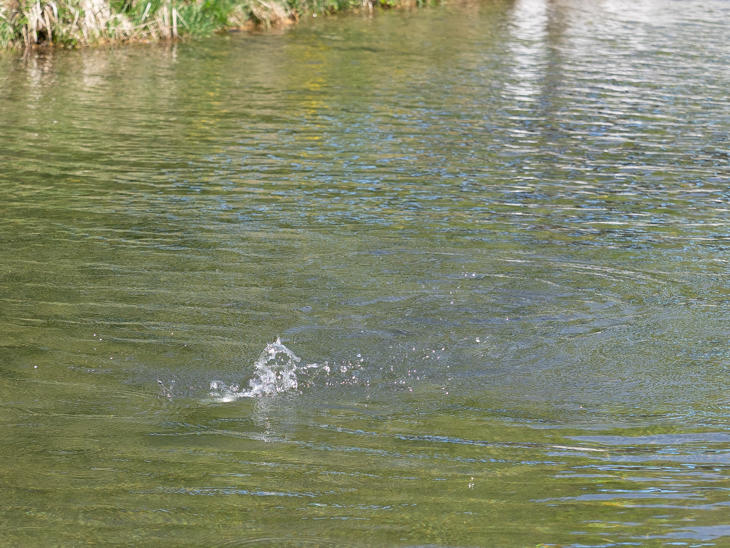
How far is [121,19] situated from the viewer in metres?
23.2

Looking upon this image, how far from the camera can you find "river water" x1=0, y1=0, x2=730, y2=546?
5.08 metres

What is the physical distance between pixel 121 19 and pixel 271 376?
18161 millimetres

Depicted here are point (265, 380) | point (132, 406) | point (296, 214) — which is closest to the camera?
point (132, 406)

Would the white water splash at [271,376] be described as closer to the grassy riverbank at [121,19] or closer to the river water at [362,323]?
the river water at [362,323]

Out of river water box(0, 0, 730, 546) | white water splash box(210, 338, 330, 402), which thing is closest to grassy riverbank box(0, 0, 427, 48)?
river water box(0, 0, 730, 546)

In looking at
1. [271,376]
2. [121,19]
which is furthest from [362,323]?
[121,19]

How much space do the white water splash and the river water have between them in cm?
2

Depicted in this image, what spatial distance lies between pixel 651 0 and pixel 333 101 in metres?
20.3

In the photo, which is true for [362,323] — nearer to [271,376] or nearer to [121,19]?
[271,376]

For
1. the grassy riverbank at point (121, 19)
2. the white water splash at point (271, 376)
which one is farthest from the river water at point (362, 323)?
the grassy riverbank at point (121, 19)

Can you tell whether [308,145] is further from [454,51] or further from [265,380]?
[454,51]

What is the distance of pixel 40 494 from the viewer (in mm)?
5109

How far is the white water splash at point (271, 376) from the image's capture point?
6.55m

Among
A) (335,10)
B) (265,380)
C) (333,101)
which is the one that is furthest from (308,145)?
(335,10)
